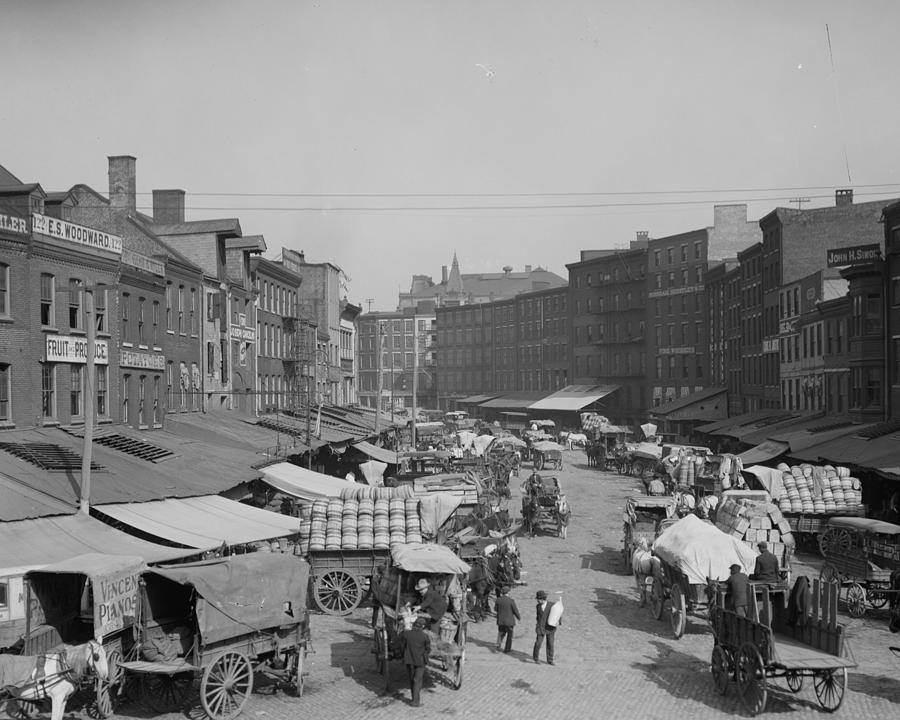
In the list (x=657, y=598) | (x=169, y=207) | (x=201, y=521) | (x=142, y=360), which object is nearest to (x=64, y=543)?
(x=201, y=521)

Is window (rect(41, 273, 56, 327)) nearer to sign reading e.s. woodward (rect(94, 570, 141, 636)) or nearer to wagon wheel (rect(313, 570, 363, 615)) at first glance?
wagon wheel (rect(313, 570, 363, 615))

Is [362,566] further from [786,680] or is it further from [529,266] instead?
[529,266]

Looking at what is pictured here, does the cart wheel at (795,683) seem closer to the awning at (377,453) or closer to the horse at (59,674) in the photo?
the horse at (59,674)

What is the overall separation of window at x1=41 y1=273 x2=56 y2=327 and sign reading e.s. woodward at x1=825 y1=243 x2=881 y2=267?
35.0 m

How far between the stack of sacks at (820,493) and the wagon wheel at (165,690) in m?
19.6

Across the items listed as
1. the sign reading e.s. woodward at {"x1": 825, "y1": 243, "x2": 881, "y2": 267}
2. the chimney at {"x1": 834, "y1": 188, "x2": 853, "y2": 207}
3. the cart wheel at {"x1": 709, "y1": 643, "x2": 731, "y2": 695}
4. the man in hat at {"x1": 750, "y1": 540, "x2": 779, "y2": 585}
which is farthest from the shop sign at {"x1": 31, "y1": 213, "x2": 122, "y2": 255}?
the chimney at {"x1": 834, "y1": 188, "x2": 853, "y2": 207}

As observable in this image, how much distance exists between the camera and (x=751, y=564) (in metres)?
20.2

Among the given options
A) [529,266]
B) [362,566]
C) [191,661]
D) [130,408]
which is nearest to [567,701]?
[191,661]

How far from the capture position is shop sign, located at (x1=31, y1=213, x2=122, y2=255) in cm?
2927

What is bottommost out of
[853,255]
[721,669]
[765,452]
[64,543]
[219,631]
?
[721,669]

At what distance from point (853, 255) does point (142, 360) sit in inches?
1328

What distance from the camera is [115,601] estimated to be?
15.0m

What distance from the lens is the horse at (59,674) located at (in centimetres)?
1382

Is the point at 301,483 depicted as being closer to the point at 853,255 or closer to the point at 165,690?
the point at 165,690
